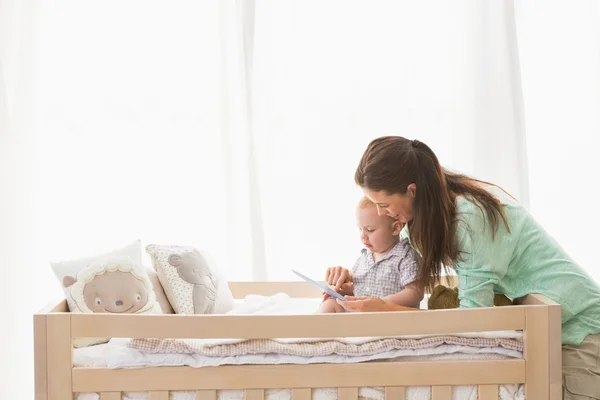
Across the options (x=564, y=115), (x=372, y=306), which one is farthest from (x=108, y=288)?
(x=564, y=115)

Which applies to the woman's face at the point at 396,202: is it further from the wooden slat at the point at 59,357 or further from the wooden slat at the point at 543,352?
the wooden slat at the point at 59,357

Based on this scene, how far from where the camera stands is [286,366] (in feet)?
6.23

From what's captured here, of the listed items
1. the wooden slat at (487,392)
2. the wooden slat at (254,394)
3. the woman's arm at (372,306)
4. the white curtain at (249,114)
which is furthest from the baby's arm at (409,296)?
the white curtain at (249,114)

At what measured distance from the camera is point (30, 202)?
300cm

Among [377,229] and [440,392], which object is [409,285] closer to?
[377,229]

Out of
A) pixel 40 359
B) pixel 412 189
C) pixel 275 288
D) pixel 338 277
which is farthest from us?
pixel 275 288

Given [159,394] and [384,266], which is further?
[384,266]

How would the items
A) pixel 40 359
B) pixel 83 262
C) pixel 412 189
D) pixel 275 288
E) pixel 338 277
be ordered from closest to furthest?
pixel 40 359 → pixel 412 189 → pixel 83 262 → pixel 338 277 → pixel 275 288

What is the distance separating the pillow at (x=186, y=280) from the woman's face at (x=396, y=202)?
628 mm

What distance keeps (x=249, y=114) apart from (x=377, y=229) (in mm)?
1001

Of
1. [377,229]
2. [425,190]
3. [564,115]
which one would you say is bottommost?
[377,229]

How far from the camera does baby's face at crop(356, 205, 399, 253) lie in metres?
2.21

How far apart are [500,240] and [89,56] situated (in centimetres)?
191

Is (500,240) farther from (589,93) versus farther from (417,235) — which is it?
(589,93)
